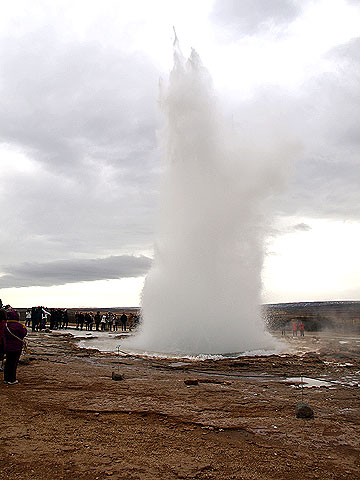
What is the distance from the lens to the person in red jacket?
8219 millimetres

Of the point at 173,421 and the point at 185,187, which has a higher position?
the point at 185,187

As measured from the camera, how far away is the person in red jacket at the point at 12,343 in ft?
27.0

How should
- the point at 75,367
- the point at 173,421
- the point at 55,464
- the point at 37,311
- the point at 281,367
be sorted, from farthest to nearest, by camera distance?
the point at 37,311, the point at 281,367, the point at 75,367, the point at 173,421, the point at 55,464

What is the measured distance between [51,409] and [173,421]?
212 cm

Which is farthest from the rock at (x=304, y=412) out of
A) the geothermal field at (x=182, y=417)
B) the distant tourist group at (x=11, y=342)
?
the distant tourist group at (x=11, y=342)

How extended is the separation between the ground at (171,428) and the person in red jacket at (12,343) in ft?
0.88

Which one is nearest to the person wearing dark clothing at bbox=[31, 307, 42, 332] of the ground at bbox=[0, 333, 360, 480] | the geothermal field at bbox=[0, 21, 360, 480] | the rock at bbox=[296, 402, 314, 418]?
the geothermal field at bbox=[0, 21, 360, 480]

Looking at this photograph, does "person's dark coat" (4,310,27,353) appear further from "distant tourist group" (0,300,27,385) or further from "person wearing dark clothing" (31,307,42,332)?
"person wearing dark clothing" (31,307,42,332)

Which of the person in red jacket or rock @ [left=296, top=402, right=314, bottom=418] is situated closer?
rock @ [left=296, top=402, right=314, bottom=418]

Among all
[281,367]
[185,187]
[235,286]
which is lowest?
[281,367]

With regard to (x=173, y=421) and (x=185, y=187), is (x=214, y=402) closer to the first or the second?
(x=173, y=421)

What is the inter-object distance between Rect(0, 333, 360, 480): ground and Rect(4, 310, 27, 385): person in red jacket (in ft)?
0.88

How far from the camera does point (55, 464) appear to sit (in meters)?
4.26

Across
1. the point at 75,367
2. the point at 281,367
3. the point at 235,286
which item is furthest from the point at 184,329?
the point at 75,367
